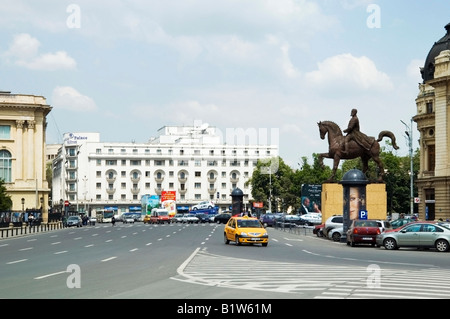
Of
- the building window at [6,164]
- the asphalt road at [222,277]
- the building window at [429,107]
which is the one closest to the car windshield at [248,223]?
the asphalt road at [222,277]

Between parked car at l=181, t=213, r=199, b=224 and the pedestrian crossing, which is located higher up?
the pedestrian crossing

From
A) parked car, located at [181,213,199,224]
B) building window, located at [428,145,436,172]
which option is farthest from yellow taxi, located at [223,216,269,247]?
parked car, located at [181,213,199,224]

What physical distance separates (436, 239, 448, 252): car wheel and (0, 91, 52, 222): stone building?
241 ft

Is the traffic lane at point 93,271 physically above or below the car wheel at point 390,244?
above

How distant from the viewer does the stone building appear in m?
103

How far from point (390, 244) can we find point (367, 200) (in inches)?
730

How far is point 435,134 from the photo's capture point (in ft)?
270

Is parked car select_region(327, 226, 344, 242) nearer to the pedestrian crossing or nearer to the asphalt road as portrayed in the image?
the asphalt road

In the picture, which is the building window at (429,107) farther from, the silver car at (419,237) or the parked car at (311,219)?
the silver car at (419,237)

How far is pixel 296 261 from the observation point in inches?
1097

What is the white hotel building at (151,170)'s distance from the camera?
17062 centimetres

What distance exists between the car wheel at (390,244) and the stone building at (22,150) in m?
71.1

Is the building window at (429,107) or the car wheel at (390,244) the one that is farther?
the building window at (429,107)
